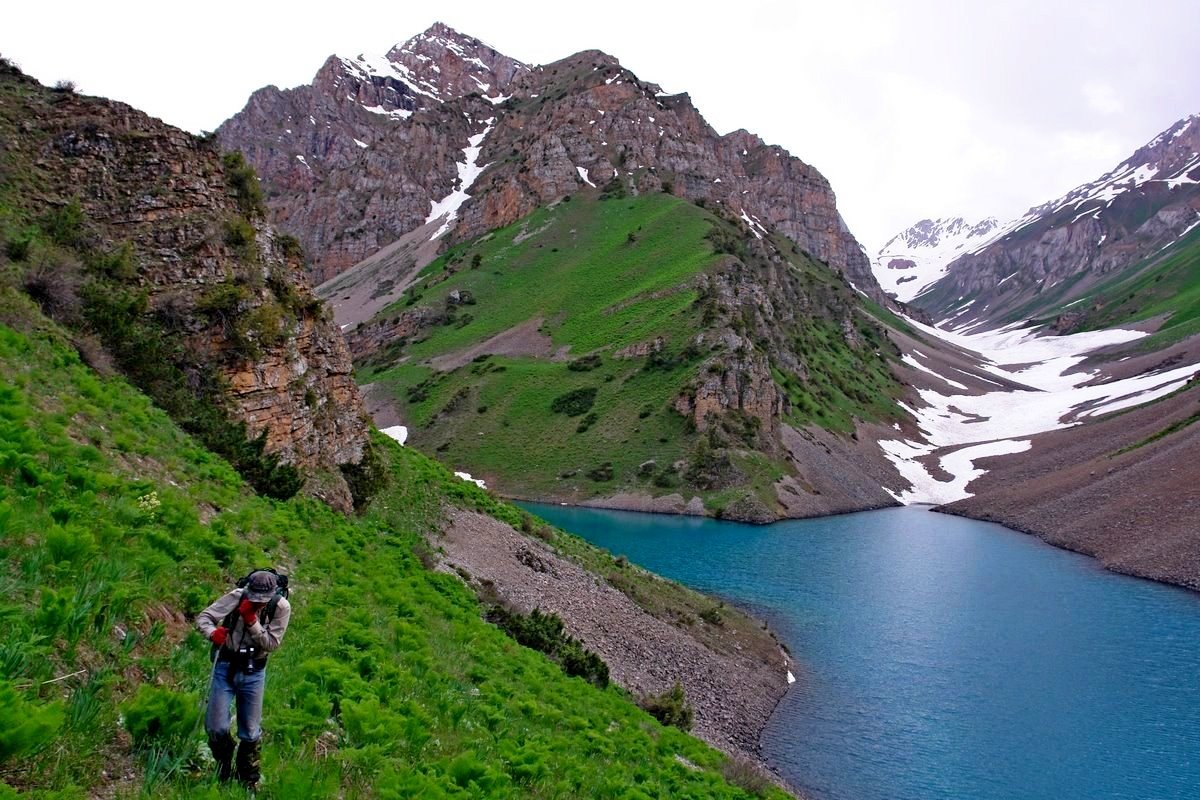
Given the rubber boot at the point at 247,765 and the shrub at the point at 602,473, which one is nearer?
the rubber boot at the point at 247,765

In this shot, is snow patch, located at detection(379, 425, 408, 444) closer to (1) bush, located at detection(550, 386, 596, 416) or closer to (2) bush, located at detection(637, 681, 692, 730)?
(1) bush, located at detection(550, 386, 596, 416)

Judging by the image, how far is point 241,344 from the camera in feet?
67.6

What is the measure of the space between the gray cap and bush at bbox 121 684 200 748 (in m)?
1.00

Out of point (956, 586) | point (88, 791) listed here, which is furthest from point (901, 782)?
point (956, 586)

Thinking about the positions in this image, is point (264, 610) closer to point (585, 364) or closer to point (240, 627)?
point (240, 627)

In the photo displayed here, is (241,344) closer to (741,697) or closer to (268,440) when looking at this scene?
(268,440)

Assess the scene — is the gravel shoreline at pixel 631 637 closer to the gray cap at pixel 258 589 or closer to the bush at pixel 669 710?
the bush at pixel 669 710

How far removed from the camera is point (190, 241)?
21.3 m

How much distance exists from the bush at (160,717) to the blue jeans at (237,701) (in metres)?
0.16

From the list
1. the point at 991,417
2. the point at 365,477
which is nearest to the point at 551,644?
the point at 365,477

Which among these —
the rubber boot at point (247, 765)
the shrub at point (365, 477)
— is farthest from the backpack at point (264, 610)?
the shrub at point (365, 477)

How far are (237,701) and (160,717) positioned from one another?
583 millimetres

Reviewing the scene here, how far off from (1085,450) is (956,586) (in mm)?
48608

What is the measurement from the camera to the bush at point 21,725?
14.7 ft
